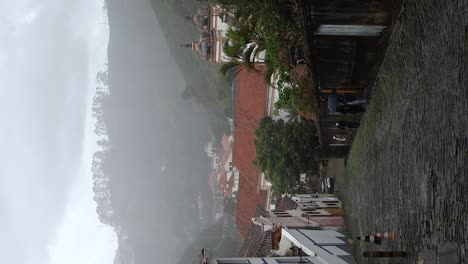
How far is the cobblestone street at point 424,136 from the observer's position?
840 centimetres

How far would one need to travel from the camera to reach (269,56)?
20.3 meters

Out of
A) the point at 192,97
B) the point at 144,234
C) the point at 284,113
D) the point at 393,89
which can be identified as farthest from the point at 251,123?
the point at 144,234

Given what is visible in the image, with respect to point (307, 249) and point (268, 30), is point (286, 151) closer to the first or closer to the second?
point (307, 249)

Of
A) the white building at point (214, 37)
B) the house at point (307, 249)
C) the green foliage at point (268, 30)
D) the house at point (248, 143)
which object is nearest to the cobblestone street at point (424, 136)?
the green foliage at point (268, 30)

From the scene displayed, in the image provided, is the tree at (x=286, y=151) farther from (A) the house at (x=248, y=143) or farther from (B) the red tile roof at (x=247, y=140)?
(B) the red tile roof at (x=247, y=140)

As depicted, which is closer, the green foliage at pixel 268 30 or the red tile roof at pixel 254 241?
the green foliage at pixel 268 30

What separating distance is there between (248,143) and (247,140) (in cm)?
32

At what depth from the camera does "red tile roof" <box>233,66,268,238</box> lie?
136ft

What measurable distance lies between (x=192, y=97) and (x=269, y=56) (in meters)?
66.1

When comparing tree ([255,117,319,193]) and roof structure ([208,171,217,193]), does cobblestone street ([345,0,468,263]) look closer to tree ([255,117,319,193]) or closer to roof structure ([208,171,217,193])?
tree ([255,117,319,193])

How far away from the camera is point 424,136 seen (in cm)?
1057

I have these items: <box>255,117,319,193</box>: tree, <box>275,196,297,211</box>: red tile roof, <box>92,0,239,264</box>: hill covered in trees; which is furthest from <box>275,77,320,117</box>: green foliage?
<box>92,0,239,264</box>: hill covered in trees

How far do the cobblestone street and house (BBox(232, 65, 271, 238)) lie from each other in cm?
2496

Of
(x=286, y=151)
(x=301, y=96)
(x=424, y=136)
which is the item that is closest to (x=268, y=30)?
(x=301, y=96)
